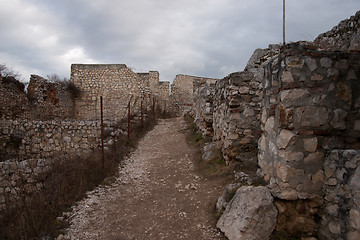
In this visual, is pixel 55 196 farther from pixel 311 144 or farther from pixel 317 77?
pixel 317 77

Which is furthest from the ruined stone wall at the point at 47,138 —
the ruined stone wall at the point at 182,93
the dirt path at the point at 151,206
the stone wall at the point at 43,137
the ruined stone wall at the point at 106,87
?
the ruined stone wall at the point at 182,93

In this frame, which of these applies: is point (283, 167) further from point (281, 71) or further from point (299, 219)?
point (281, 71)

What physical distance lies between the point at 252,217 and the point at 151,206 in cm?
220

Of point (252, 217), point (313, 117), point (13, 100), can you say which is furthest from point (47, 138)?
point (313, 117)

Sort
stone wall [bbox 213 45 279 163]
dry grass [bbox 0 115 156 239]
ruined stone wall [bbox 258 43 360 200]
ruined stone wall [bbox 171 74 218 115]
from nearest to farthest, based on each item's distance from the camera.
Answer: ruined stone wall [bbox 258 43 360 200] < dry grass [bbox 0 115 156 239] < stone wall [bbox 213 45 279 163] < ruined stone wall [bbox 171 74 218 115]

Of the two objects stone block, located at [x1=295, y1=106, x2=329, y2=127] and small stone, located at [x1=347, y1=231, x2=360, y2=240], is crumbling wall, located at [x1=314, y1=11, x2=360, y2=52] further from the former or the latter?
small stone, located at [x1=347, y1=231, x2=360, y2=240]

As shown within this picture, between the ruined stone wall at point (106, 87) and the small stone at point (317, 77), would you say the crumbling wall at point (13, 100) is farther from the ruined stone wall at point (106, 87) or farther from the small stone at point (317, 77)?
the small stone at point (317, 77)

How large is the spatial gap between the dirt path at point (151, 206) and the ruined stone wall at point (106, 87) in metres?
9.43

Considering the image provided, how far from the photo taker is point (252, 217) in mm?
3174

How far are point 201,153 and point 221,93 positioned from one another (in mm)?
2002

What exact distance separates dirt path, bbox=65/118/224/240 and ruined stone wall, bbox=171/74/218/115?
14.3 m

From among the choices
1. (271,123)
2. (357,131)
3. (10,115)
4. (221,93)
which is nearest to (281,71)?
(271,123)

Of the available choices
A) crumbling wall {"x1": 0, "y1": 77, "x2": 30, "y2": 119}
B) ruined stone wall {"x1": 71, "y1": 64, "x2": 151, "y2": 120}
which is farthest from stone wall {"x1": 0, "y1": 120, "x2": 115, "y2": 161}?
ruined stone wall {"x1": 71, "y1": 64, "x2": 151, "y2": 120}

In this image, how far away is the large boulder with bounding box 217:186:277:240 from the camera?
3150mm
